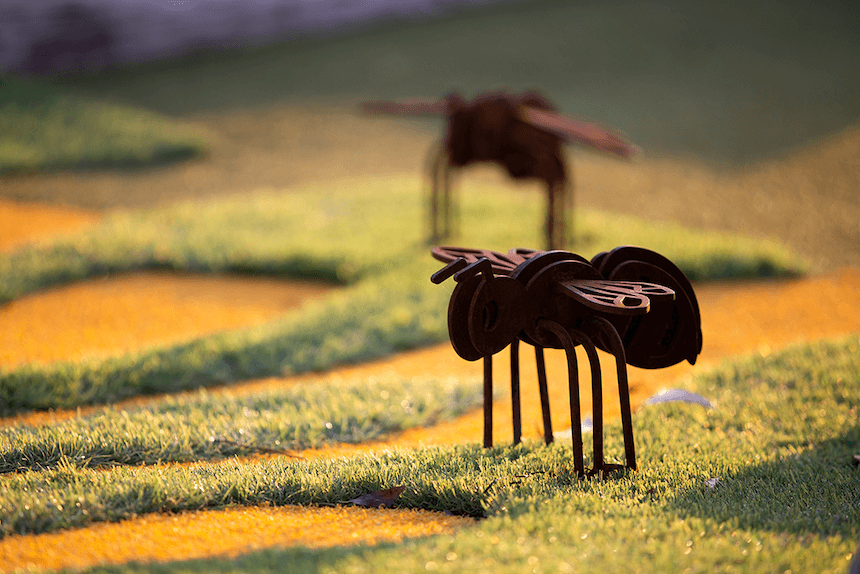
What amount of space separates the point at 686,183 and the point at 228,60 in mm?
10876

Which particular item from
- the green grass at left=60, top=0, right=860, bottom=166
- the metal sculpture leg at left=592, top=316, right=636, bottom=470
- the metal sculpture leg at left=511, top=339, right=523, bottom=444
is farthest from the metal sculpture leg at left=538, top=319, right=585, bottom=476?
the green grass at left=60, top=0, right=860, bottom=166

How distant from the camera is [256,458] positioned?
3.31m

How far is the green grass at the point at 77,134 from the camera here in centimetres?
1079

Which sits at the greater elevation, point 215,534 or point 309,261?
point 309,261

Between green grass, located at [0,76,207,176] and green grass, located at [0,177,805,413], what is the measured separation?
2793 millimetres

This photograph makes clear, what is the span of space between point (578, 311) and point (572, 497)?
673 millimetres

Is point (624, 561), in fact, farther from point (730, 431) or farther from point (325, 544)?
point (730, 431)

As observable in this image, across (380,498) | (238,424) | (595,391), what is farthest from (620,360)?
(238,424)

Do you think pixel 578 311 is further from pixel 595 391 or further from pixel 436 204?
pixel 436 204

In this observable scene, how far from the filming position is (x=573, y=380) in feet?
8.82

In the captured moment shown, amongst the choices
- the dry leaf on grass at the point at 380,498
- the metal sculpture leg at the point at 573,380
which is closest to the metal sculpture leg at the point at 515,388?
the metal sculpture leg at the point at 573,380

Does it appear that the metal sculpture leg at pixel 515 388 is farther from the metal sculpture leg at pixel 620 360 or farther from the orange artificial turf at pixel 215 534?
the orange artificial turf at pixel 215 534

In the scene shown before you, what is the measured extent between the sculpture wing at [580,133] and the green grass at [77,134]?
723 cm

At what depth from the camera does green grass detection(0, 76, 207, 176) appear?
10.8 metres
